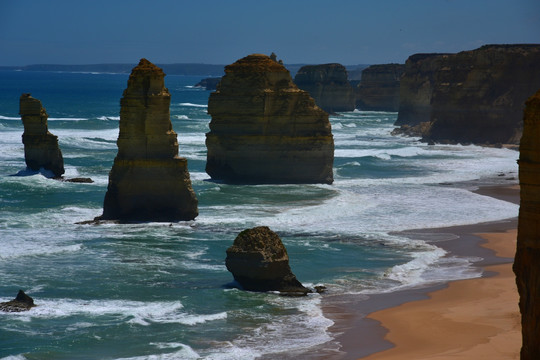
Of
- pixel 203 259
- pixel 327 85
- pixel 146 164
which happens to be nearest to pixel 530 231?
pixel 203 259

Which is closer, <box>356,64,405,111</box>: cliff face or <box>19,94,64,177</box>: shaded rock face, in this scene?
<box>19,94,64,177</box>: shaded rock face

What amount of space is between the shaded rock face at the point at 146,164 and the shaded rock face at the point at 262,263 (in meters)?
8.48

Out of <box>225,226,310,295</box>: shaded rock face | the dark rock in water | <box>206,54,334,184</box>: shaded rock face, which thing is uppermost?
<box>206,54,334,184</box>: shaded rock face

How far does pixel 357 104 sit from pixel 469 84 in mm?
58032

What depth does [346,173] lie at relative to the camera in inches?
1854

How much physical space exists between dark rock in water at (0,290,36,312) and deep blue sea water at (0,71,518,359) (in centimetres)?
25

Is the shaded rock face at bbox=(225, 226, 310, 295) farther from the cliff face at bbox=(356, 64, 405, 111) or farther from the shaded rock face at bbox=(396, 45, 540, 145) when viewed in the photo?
the cliff face at bbox=(356, 64, 405, 111)

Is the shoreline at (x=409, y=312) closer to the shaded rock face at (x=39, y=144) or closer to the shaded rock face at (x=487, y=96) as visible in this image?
the shaded rock face at (x=39, y=144)

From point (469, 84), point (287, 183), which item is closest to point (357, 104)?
point (469, 84)

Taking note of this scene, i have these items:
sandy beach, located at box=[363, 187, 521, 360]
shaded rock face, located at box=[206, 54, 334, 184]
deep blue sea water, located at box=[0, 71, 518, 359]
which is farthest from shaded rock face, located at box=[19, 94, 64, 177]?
sandy beach, located at box=[363, 187, 521, 360]

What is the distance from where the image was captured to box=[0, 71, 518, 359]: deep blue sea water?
17.4 meters

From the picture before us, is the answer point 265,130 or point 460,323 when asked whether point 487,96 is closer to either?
point 265,130

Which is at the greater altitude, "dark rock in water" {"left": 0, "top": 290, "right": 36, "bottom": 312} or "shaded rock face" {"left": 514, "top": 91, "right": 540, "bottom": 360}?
"shaded rock face" {"left": 514, "top": 91, "right": 540, "bottom": 360}

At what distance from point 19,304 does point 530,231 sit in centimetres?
1110
